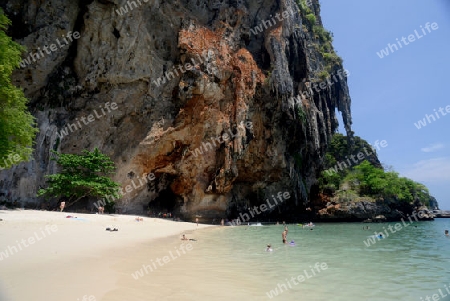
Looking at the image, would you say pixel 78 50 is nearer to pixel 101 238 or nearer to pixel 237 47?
pixel 237 47

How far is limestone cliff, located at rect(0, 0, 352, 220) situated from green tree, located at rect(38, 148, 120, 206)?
6.62ft

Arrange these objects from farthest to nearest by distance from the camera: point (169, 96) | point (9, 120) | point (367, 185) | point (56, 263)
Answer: point (367, 185) → point (169, 96) → point (9, 120) → point (56, 263)

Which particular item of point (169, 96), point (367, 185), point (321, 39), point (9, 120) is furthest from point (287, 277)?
point (321, 39)

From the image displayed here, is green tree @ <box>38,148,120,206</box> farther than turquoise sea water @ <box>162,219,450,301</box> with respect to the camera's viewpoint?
Yes

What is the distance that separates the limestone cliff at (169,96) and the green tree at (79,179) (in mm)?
2017

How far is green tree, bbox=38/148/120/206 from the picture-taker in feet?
64.5

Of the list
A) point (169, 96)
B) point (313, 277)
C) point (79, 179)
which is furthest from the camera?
point (169, 96)

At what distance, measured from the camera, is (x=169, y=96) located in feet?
92.4

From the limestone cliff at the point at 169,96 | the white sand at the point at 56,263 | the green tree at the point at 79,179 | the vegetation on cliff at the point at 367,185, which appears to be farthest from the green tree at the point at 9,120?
the vegetation on cliff at the point at 367,185

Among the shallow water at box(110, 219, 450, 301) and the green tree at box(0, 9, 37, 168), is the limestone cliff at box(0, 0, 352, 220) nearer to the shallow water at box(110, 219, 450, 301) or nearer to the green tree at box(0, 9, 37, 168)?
the green tree at box(0, 9, 37, 168)

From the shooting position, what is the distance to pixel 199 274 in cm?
683

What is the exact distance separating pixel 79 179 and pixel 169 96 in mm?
12255

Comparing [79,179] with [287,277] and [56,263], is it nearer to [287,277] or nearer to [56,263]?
[56,263]

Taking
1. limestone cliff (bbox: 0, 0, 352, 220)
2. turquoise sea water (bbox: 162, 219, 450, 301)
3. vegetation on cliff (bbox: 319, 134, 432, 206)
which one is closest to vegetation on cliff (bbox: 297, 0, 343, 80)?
limestone cliff (bbox: 0, 0, 352, 220)
